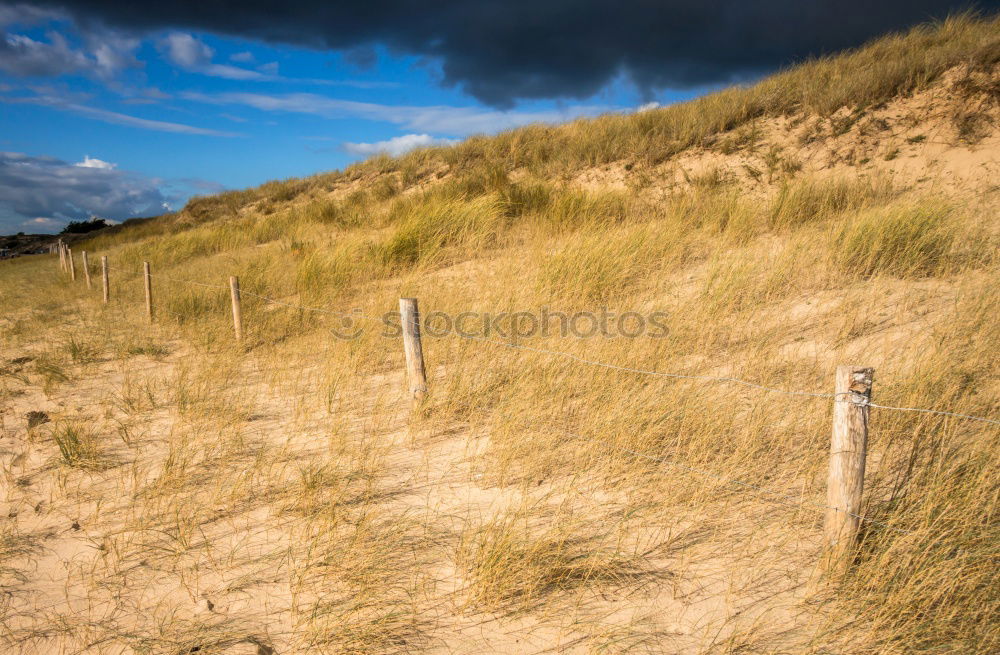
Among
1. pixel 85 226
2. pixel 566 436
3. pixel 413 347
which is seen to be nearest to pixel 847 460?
pixel 566 436

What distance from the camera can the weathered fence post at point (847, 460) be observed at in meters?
2.35

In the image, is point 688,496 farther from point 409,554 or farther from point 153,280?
point 153,280

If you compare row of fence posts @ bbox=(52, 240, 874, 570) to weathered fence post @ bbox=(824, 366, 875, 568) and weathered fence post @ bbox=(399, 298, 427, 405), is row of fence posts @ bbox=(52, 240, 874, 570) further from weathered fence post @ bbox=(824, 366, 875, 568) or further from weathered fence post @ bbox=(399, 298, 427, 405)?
weathered fence post @ bbox=(399, 298, 427, 405)

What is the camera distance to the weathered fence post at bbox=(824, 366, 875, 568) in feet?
7.72

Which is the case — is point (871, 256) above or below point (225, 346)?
above

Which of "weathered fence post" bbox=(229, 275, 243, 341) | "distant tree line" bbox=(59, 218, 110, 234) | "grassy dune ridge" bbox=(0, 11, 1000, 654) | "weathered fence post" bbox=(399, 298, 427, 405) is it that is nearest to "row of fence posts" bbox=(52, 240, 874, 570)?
"grassy dune ridge" bbox=(0, 11, 1000, 654)

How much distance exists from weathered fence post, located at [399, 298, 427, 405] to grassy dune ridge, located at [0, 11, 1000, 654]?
0.25 m

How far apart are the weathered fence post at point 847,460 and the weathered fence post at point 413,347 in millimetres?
2984

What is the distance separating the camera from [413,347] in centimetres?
449

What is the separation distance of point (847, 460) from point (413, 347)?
3.09 m

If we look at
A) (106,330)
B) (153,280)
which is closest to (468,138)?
(153,280)

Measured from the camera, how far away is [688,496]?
3191mm

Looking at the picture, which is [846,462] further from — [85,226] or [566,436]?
[85,226]

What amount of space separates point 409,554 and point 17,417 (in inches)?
183
